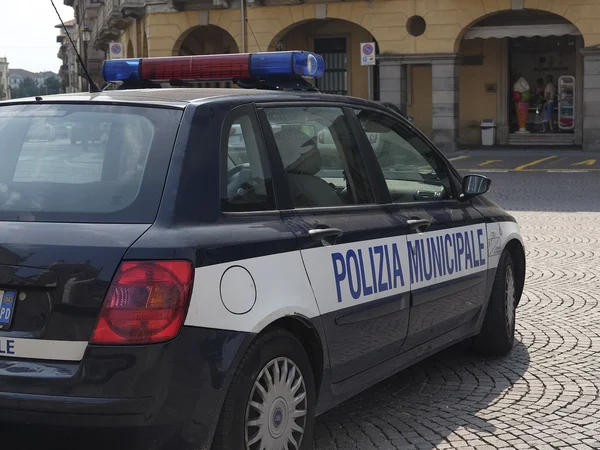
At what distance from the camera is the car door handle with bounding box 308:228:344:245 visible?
443 centimetres

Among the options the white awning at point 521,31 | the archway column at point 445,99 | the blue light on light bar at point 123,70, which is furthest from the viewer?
the archway column at point 445,99

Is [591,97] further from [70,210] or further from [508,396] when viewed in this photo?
[70,210]

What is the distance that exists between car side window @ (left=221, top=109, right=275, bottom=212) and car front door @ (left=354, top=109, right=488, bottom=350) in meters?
0.88

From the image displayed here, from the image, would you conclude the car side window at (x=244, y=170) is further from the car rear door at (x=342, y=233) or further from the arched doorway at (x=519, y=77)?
the arched doorway at (x=519, y=77)

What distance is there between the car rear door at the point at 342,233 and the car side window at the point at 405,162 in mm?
156

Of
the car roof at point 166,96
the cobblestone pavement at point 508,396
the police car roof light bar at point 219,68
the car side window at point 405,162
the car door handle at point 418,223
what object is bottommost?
the cobblestone pavement at point 508,396

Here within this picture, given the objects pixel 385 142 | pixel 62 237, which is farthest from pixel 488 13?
pixel 62 237

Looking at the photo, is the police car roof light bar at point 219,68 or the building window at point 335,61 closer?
the police car roof light bar at point 219,68

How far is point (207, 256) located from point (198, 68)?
176cm

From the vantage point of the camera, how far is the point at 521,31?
105ft

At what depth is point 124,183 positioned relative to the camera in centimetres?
389

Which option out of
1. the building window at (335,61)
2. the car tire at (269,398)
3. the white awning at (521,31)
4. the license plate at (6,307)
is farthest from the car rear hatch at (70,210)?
the building window at (335,61)

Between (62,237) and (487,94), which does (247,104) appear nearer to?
(62,237)

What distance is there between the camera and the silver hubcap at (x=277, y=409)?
13.0 feet
